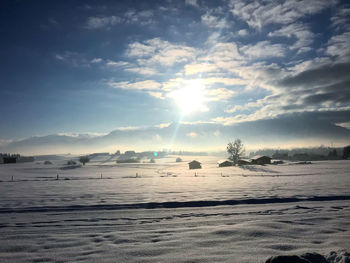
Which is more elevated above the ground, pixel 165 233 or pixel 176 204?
pixel 165 233

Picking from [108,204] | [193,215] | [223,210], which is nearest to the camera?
[193,215]

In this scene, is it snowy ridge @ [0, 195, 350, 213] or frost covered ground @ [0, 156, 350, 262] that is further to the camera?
snowy ridge @ [0, 195, 350, 213]

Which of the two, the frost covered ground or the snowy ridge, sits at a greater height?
the frost covered ground

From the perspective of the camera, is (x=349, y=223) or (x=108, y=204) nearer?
(x=349, y=223)

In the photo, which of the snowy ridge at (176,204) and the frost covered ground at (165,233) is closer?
the frost covered ground at (165,233)

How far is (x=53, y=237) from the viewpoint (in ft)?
20.3

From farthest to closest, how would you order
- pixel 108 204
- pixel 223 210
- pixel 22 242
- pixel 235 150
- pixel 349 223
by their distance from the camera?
pixel 235 150 < pixel 108 204 < pixel 223 210 < pixel 349 223 < pixel 22 242

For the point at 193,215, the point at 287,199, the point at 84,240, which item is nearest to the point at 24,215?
the point at 84,240

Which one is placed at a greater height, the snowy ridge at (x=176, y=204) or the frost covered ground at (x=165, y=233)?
the frost covered ground at (x=165, y=233)

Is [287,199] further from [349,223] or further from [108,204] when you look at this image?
[108,204]

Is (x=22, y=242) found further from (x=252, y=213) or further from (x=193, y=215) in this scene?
(x=252, y=213)

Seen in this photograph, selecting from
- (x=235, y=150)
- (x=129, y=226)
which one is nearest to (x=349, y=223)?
(x=129, y=226)

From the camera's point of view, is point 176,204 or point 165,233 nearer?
point 165,233

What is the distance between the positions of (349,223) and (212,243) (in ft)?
16.7
